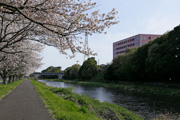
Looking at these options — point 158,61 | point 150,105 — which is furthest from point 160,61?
point 150,105

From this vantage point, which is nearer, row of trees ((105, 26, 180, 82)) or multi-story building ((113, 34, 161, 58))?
row of trees ((105, 26, 180, 82))

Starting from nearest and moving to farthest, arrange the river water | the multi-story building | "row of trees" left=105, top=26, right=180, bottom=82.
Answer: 1. the river water
2. "row of trees" left=105, top=26, right=180, bottom=82
3. the multi-story building

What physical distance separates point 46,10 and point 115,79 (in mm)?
61776

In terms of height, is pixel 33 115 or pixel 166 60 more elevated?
pixel 166 60

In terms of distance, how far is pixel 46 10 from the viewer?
691 cm

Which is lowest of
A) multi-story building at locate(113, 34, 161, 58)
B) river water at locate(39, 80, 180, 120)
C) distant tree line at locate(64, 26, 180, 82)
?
river water at locate(39, 80, 180, 120)

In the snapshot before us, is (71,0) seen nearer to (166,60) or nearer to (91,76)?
(166,60)

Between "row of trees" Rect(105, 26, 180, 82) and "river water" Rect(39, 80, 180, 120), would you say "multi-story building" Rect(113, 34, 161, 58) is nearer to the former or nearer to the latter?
"row of trees" Rect(105, 26, 180, 82)

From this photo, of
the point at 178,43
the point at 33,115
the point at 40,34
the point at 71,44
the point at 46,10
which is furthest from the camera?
the point at 178,43

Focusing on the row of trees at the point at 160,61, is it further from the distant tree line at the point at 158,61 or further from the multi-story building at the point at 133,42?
the multi-story building at the point at 133,42

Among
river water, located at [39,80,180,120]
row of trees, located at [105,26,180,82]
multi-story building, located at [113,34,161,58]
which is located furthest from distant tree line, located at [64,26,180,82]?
multi-story building, located at [113,34,161,58]

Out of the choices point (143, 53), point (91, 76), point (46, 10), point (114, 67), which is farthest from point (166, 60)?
point (91, 76)

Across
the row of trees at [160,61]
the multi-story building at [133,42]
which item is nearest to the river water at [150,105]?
the row of trees at [160,61]

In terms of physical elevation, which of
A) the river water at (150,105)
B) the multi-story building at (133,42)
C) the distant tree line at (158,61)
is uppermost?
the multi-story building at (133,42)
